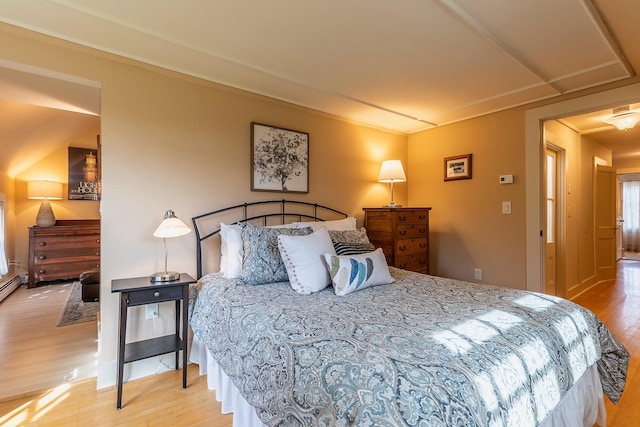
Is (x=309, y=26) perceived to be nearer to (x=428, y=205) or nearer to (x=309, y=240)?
(x=309, y=240)

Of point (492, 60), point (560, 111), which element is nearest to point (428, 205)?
point (560, 111)

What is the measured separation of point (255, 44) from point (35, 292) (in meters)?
4.93

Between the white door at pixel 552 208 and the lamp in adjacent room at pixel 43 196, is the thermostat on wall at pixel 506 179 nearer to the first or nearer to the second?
the white door at pixel 552 208

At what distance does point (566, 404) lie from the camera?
142 centimetres

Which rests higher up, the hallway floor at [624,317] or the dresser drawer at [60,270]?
the dresser drawer at [60,270]

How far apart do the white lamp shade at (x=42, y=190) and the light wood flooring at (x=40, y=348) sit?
1.82 meters

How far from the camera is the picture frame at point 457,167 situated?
11.6ft

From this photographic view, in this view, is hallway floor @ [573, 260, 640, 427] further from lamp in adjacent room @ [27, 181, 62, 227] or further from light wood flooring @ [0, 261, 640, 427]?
lamp in adjacent room @ [27, 181, 62, 227]

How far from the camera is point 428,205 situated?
3998 mm

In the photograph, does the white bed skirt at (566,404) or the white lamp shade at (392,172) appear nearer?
the white bed skirt at (566,404)

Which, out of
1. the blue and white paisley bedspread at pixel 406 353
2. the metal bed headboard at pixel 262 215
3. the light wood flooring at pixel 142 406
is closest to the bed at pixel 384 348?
the blue and white paisley bedspread at pixel 406 353

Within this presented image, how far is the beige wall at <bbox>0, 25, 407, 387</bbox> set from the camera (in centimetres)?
212

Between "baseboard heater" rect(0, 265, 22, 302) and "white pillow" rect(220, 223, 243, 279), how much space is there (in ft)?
12.3

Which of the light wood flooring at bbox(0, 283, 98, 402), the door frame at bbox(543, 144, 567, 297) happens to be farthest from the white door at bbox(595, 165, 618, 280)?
the light wood flooring at bbox(0, 283, 98, 402)
